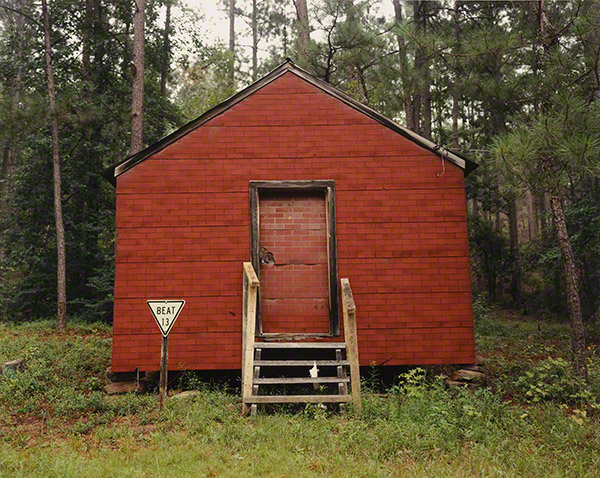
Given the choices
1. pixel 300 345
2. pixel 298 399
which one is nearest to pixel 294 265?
pixel 300 345

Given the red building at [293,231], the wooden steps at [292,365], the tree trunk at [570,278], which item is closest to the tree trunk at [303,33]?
the red building at [293,231]

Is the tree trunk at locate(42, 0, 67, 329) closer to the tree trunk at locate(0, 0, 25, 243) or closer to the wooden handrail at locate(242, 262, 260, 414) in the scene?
the tree trunk at locate(0, 0, 25, 243)

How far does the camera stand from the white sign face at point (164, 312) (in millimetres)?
5594

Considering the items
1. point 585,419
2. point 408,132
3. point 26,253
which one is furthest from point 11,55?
point 585,419

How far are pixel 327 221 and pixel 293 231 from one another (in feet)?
1.79

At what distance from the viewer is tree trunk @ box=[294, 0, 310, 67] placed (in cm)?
1413

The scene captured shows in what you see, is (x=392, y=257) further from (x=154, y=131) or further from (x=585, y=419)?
(x=154, y=131)

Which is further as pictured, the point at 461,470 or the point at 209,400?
the point at 209,400

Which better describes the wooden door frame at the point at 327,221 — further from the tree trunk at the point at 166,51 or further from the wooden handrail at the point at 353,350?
the tree trunk at the point at 166,51

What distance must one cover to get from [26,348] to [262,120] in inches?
285

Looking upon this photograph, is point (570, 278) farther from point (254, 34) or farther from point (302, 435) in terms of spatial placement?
point (254, 34)

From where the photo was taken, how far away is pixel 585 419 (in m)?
5.38

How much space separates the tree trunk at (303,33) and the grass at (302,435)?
10326 mm

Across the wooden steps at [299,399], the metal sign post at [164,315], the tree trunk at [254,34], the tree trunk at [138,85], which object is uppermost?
the tree trunk at [254,34]
